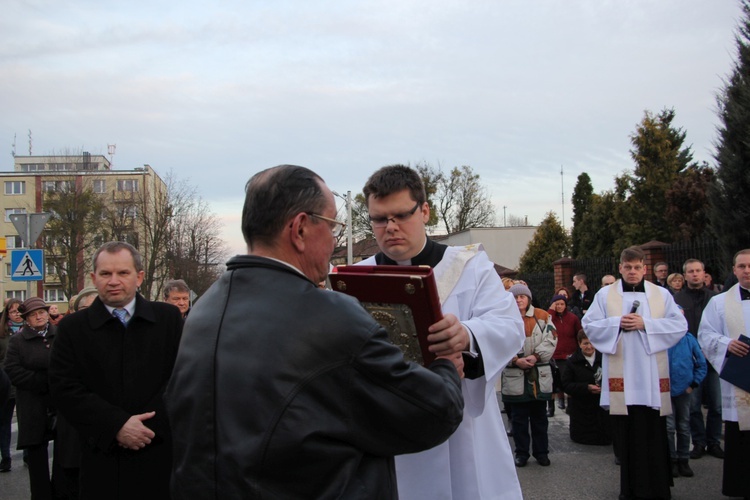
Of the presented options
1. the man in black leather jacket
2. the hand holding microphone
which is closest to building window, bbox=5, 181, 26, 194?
the hand holding microphone

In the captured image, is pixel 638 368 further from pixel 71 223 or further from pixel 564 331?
pixel 71 223

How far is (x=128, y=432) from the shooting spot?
361 centimetres

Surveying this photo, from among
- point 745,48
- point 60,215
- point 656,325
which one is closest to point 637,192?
point 745,48

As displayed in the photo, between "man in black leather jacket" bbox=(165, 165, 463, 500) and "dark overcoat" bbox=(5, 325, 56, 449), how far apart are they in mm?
5420

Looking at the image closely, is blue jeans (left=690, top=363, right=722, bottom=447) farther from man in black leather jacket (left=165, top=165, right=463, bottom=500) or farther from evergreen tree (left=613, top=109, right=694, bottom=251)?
evergreen tree (left=613, top=109, right=694, bottom=251)

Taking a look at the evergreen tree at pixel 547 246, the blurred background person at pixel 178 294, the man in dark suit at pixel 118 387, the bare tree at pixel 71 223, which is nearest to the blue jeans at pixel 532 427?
the blurred background person at pixel 178 294

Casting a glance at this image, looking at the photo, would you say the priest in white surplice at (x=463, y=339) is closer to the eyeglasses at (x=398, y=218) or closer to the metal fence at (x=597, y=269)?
the eyeglasses at (x=398, y=218)

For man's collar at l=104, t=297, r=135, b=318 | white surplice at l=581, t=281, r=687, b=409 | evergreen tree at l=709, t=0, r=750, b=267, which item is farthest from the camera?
evergreen tree at l=709, t=0, r=750, b=267

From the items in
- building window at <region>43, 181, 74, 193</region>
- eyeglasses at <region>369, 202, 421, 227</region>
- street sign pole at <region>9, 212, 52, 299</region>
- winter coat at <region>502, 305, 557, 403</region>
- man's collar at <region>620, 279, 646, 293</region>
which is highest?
building window at <region>43, 181, 74, 193</region>

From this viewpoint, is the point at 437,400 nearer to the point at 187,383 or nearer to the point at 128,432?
the point at 187,383

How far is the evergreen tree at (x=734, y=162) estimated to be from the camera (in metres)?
13.2

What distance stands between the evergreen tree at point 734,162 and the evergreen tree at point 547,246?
65.0 ft

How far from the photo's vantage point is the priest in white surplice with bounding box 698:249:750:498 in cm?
598

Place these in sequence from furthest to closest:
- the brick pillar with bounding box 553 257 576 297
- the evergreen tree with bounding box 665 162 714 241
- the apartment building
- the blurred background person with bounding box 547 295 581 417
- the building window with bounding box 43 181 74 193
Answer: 1. the apartment building
2. the building window with bounding box 43 181 74 193
3. the evergreen tree with bounding box 665 162 714 241
4. the brick pillar with bounding box 553 257 576 297
5. the blurred background person with bounding box 547 295 581 417
